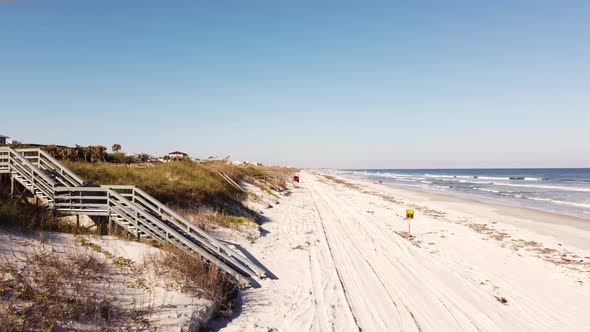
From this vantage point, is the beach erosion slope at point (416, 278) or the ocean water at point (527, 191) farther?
the ocean water at point (527, 191)

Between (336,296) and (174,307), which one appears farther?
(336,296)

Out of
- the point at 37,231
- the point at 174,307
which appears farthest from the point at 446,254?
the point at 37,231

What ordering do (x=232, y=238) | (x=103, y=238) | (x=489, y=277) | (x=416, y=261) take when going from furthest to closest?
1. (x=232, y=238)
2. (x=416, y=261)
3. (x=489, y=277)
4. (x=103, y=238)

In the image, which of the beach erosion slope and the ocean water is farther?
the ocean water

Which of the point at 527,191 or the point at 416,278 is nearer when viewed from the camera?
the point at 416,278

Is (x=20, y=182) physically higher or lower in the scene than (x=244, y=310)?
higher

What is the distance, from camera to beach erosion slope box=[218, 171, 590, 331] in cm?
655

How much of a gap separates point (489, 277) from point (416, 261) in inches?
80.3

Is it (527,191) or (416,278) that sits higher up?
(527,191)

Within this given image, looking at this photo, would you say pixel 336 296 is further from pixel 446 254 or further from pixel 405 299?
pixel 446 254

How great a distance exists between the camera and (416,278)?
902 centimetres

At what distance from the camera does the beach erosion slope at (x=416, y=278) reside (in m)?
6.55

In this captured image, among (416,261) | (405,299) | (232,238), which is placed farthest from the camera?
(232,238)

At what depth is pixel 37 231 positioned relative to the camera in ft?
25.8
